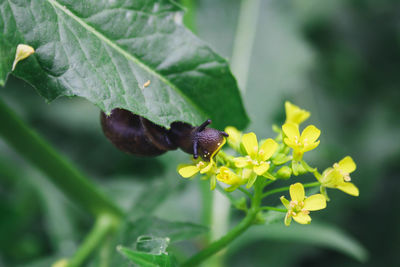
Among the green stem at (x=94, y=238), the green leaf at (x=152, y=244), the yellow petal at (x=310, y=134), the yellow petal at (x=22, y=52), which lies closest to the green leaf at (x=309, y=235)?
the green stem at (x=94, y=238)

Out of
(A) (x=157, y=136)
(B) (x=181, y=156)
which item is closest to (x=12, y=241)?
(B) (x=181, y=156)

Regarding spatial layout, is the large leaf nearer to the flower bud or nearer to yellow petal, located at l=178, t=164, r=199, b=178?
yellow petal, located at l=178, t=164, r=199, b=178

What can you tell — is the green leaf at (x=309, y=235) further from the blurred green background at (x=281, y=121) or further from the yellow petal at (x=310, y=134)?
the yellow petal at (x=310, y=134)

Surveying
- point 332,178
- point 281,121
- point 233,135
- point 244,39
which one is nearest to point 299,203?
point 332,178

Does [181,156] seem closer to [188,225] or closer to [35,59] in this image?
[188,225]

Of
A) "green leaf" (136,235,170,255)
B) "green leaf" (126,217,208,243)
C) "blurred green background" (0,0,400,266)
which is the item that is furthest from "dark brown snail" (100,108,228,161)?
"blurred green background" (0,0,400,266)

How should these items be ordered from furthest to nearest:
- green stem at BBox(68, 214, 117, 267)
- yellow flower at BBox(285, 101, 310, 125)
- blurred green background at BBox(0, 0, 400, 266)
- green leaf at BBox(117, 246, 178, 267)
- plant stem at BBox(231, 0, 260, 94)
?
plant stem at BBox(231, 0, 260, 94), blurred green background at BBox(0, 0, 400, 266), green stem at BBox(68, 214, 117, 267), yellow flower at BBox(285, 101, 310, 125), green leaf at BBox(117, 246, 178, 267)
